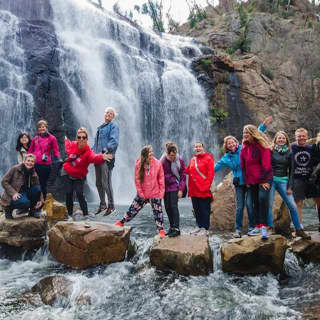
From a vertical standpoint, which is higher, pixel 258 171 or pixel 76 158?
pixel 76 158

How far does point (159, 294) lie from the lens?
4793mm

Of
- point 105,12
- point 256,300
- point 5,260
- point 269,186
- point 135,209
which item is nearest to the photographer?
point 256,300

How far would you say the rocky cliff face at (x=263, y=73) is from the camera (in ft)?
74.3

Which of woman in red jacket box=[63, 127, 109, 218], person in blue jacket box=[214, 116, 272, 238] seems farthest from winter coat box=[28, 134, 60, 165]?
person in blue jacket box=[214, 116, 272, 238]

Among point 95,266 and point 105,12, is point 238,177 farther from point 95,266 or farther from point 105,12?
point 105,12

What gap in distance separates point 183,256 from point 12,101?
12703 millimetres

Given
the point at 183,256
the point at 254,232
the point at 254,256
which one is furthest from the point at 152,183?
the point at 254,256

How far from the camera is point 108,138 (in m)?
6.54

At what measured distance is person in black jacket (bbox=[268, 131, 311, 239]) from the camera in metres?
5.83

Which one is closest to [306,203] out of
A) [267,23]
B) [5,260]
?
[5,260]

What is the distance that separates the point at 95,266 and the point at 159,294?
4.75ft

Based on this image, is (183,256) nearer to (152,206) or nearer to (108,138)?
(152,206)

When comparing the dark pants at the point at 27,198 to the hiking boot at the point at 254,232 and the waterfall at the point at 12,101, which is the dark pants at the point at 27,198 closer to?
the hiking boot at the point at 254,232

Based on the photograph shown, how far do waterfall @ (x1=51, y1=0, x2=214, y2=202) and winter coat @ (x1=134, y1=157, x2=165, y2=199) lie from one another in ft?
36.1
